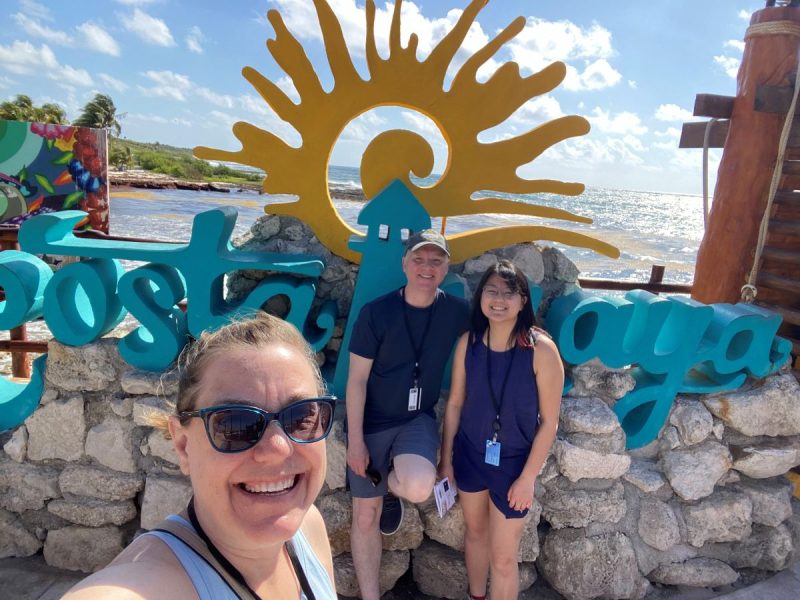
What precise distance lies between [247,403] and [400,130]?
2.16 m

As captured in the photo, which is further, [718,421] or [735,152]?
[735,152]

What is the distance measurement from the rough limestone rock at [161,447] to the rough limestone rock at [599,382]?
2203 mm

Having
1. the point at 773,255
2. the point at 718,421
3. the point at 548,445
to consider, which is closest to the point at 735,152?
the point at 773,255

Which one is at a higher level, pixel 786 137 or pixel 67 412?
pixel 786 137

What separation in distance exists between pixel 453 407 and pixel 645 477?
4.28 feet

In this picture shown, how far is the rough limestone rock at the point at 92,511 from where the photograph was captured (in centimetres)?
291

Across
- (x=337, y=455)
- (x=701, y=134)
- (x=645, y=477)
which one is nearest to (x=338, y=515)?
(x=337, y=455)

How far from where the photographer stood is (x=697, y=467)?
119 inches

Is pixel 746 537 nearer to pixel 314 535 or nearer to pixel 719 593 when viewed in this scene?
pixel 719 593

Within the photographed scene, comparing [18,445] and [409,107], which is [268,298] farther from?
[18,445]

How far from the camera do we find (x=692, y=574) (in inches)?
119

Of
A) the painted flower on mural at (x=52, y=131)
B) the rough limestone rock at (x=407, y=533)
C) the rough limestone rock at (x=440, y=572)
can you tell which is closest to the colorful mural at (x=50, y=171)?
the painted flower on mural at (x=52, y=131)

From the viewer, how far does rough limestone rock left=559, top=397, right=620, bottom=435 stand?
2.83m

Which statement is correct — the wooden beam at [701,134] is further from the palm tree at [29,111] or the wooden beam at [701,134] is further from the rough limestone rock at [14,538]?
the palm tree at [29,111]
